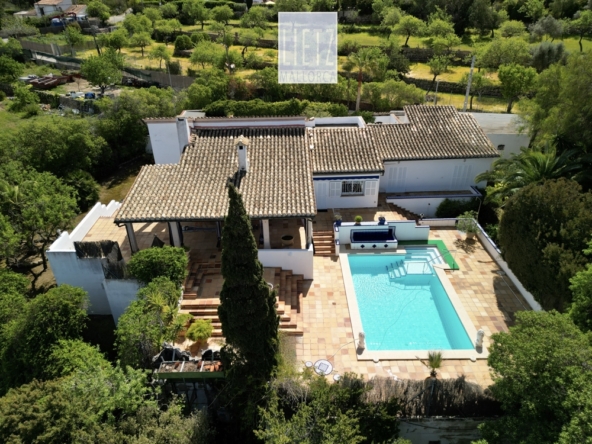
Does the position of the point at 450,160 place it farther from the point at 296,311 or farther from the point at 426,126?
the point at 296,311

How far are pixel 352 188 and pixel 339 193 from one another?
850 mm

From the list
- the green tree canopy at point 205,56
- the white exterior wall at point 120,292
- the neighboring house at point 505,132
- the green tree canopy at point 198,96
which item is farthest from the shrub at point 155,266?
the green tree canopy at point 205,56

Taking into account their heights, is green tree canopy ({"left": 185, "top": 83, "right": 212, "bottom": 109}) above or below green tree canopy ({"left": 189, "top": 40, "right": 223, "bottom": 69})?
below

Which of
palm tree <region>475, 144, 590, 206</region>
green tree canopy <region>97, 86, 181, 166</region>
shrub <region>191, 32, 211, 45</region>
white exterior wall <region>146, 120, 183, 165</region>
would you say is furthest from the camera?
shrub <region>191, 32, 211, 45</region>

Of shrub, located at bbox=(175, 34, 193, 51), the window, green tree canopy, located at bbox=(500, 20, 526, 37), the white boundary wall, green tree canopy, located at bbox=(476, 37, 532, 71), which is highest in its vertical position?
green tree canopy, located at bbox=(500, 20, 526, 37)

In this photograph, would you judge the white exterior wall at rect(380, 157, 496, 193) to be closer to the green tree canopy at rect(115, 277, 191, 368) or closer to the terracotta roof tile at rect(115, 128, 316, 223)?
the terracotta roof tile at rect(115, 128, 316, 223)

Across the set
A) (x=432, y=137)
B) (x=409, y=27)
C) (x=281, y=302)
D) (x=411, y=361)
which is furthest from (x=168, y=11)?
(x=411, y=361)

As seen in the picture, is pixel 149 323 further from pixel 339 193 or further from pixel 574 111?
pixel 574 111

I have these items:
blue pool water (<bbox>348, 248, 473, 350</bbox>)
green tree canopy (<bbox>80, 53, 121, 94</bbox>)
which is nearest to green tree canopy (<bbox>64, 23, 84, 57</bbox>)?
green tree canopy (<bbox>80, 53, 121, 94</bbox>)

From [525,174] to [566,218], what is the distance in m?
5.02

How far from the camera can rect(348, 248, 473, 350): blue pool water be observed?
56.6 ft

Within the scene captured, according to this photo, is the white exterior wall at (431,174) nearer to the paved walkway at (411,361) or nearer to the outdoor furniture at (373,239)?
the paved walkway at (411,361)

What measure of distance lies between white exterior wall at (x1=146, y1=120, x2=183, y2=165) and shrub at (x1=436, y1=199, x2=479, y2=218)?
1597 cm

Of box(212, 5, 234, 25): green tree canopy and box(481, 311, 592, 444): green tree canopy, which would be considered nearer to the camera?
box(481, 311, 592, 444): green tree canopy
